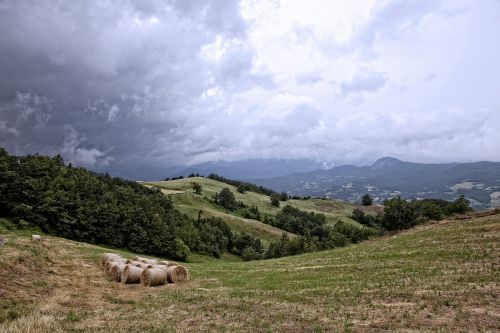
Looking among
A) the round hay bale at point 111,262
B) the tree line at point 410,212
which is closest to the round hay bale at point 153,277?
the round hay bale at point 111,262

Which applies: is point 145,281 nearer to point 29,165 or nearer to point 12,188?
point 12,188

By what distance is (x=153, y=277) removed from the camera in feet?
103

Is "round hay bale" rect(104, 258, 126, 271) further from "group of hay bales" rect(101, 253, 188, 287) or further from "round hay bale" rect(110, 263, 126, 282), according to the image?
"round hay bale" rect(110, 263, 126, 282)

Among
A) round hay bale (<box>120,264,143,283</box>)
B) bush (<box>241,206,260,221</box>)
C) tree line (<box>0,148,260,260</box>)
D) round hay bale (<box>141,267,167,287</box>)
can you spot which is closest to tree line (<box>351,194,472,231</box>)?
tree line (<box>0,148,260,260</box>)

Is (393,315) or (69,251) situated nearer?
(393,315)

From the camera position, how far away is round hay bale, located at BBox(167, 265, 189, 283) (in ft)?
108

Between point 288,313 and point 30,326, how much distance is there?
11608 millimetres

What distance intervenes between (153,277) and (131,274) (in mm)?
1995

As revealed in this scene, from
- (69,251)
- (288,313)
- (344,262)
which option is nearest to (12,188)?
(69,251)

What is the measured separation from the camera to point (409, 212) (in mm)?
78812

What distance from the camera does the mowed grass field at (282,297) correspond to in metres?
17.4

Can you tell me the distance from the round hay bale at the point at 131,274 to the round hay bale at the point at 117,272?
569mm

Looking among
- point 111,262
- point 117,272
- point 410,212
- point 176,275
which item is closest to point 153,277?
point 176,275

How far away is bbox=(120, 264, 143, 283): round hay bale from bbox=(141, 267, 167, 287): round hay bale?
0.51 metres
